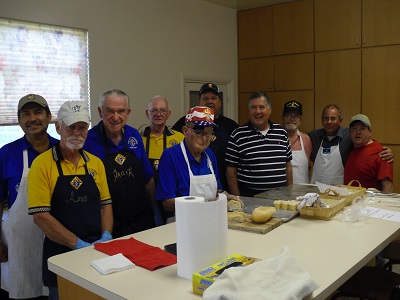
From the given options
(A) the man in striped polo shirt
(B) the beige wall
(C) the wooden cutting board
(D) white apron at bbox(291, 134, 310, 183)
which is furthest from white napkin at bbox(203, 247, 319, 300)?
(B) the beige wall

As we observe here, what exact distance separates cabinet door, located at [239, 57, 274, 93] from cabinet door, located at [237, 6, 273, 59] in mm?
89

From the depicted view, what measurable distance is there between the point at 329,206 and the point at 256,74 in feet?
12.2

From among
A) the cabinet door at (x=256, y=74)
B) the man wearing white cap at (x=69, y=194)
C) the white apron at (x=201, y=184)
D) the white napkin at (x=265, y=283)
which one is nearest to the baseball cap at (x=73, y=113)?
the man wearing white cap at (x=69, y=194)

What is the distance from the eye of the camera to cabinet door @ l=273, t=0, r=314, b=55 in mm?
4879

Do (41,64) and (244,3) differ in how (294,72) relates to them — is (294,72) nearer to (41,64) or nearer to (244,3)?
(244,3)

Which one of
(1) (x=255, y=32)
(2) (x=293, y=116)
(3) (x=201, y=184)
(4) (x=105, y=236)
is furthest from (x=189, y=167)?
(1) (x=255, y=32)

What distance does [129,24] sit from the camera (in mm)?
4082

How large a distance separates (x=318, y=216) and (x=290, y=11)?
3812 mm

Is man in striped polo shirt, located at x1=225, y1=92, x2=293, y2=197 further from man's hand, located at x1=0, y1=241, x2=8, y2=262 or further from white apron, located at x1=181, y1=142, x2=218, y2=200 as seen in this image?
man's hand, located at x1=0, y1=241, x2=8, y2=262

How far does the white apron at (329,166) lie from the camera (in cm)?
323

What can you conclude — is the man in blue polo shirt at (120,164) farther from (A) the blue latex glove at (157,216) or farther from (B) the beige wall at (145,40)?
(B) the beige wall at (145,40)

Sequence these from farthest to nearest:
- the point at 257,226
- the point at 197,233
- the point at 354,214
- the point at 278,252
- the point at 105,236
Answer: the point at 105,236 → the point at 354,214 → the point at 257,226 → the point at 278,252 → the point at 197,233

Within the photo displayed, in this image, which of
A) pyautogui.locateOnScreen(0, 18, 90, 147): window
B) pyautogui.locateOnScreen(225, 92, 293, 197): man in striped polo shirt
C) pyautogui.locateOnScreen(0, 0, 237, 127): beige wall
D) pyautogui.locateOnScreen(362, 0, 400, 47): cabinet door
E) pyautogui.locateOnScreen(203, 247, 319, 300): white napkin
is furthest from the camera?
pyautogui.locateOnScreen(362, 0, 400, 47): cabinet door

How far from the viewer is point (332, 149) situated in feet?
10.7
